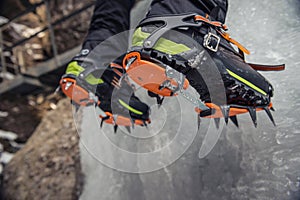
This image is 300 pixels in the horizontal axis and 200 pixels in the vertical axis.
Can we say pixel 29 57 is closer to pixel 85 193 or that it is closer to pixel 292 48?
pixel 85 193

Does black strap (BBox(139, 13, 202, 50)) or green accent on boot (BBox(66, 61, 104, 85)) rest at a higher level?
black strap (BBox(139, 13, 202, 50))

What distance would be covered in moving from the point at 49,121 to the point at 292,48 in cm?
166

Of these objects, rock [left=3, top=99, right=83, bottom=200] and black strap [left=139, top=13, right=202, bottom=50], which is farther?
rock [left=3, top=99, right=83, bottom=200]

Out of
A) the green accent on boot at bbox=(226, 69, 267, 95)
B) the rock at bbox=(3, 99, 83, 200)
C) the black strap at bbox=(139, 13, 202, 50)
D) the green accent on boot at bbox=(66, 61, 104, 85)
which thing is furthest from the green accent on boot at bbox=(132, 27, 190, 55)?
the rock at bbox=(3, 99, 83, 200)

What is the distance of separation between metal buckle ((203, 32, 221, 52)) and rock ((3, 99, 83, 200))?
109 centimetres

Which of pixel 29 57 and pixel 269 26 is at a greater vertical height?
pixel 269 26

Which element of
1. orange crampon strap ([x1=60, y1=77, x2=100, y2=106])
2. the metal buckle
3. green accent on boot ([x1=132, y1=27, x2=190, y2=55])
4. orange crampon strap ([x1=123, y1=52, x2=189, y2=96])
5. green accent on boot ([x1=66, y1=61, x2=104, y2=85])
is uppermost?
the metal buckle

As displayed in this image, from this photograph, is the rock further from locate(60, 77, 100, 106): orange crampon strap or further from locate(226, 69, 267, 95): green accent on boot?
locate(226, 69, 267, 95): green accent on boot

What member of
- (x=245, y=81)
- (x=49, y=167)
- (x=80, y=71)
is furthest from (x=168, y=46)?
(x=49, y=167)

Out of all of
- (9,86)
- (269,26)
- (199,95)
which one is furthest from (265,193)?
(9,86)

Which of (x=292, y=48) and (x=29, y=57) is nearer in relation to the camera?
(x=292, y=48)

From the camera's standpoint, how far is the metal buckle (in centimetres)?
74

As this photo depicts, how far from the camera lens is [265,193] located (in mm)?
840

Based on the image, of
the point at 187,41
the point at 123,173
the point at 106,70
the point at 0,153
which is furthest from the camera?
the point at 0,153
